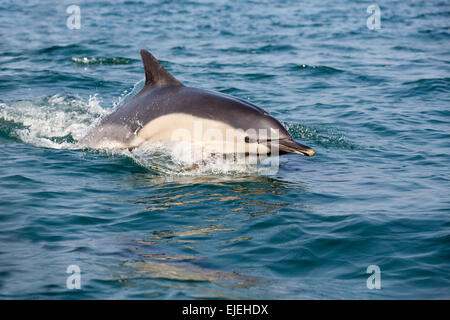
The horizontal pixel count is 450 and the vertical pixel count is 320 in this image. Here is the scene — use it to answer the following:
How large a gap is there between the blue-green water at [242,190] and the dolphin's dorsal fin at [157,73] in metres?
1.29

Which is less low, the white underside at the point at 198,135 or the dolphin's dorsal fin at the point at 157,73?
the dolphin's dorsal fin at the point at 157,73

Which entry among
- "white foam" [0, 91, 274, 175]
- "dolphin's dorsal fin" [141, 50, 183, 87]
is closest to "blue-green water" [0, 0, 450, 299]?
"white foam" [0, 91, 274, 175]

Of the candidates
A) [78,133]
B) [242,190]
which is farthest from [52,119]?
[242,190]

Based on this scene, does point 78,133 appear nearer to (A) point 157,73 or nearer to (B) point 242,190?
(A) point 157,73

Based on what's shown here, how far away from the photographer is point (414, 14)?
27.8 meters

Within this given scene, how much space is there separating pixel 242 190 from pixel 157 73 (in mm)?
2616

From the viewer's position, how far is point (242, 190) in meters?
8.90

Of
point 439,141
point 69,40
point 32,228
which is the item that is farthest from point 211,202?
point 69,40

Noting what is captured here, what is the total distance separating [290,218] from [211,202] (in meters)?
1.18

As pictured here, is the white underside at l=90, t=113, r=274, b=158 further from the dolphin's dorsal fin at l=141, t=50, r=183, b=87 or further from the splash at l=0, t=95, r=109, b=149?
the splash at l=0, t=95, r=109, b=149

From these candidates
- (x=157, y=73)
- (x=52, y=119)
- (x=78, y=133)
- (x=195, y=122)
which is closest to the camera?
(x=195, y=122)

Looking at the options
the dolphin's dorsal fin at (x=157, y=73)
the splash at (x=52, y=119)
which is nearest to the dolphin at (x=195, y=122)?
the dolphin's dorsal fin at (x=157, y=73)

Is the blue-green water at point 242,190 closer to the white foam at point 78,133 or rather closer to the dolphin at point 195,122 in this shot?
the white foam at point 78,133

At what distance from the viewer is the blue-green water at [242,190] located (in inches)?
249
